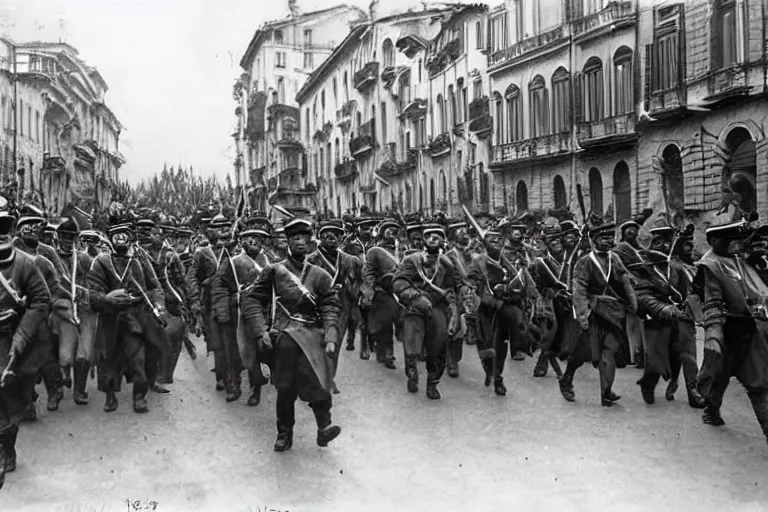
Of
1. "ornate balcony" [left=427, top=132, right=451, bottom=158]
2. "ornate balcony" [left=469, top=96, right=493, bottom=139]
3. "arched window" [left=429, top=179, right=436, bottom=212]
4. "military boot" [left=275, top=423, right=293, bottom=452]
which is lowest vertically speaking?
"military boot" [left=275, top=423, right=293, bottom=452]

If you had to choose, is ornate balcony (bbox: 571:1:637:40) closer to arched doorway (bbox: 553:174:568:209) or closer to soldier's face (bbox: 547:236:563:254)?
arched doorway (bbox: 553:174:568:209)

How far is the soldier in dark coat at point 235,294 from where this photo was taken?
8.50 meters

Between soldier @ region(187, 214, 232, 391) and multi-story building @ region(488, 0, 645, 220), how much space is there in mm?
6487

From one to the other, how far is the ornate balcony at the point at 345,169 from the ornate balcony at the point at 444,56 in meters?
2.45

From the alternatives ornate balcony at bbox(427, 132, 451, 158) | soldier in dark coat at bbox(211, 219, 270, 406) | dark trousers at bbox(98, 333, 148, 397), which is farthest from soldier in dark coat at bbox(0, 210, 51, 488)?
ornate balcony at bbox(427, 132, 451, 158)

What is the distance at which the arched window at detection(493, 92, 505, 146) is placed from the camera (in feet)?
51.1

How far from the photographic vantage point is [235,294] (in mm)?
8773

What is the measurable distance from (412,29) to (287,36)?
4.01m

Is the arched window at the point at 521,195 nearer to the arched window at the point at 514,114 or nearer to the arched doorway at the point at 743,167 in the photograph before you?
the arched window at the point at 514,114

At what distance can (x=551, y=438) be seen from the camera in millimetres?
6945

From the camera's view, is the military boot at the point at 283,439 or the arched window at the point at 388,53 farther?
the arched window at the point at 388,53

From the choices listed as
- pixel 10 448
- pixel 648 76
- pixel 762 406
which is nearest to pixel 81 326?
pixel 10 448

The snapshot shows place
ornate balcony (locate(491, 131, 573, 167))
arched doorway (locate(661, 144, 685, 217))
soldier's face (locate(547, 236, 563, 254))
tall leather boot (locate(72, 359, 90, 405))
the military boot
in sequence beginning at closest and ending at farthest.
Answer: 1. the military boot
2. tall leather boot (locate(72, 359, 90, 405))
3. soldier's face (locate(547, 236, 563, 254))
4. arched doorway (locate(661, 144, 685, 217))
5. ornate balcony (locate(491, 131, 573, 167))

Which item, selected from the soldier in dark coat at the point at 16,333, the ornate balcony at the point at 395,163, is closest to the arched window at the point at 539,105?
the ornate balcony at the point at 395,163
